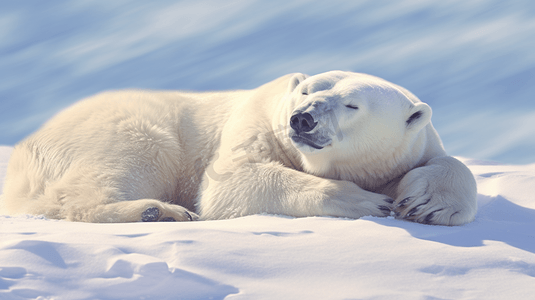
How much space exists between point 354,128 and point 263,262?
139 cm

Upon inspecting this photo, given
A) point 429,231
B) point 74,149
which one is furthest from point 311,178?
point 74,149

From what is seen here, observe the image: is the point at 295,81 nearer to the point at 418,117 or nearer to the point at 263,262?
the point at 418,117

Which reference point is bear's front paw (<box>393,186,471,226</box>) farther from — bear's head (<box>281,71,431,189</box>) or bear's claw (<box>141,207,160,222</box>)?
bear's claw (<box>141,207,160,222</box>)

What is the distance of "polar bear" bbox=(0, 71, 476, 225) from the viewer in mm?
3010

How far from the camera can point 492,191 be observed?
14.3 feet

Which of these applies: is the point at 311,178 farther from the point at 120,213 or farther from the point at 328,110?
the point at 120,213

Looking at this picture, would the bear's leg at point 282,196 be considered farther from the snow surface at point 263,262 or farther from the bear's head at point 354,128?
the snow surface at point 263,262

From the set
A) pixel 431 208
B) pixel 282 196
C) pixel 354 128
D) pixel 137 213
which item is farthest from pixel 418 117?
pixel 137 213

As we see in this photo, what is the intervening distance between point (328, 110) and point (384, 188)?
2.63ft

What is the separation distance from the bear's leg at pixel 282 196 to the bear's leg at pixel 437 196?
128mm

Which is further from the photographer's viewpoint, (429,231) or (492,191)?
(492,191)

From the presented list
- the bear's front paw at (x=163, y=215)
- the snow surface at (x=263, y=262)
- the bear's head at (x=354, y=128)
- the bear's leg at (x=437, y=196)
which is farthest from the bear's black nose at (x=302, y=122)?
the bear's front paw at (x=163, y=215)

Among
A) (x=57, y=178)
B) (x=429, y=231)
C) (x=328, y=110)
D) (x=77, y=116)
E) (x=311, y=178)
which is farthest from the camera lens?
(x=77, y=116)

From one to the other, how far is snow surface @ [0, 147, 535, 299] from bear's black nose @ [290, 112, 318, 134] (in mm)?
599
